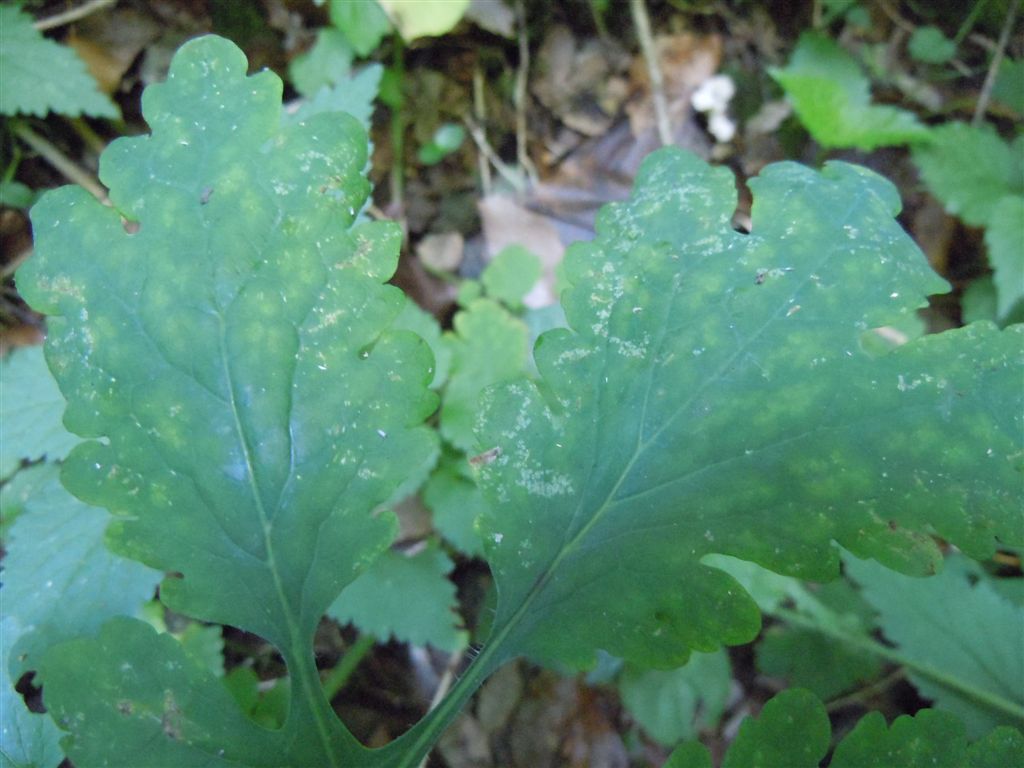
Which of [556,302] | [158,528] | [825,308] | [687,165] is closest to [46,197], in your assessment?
[158,528]

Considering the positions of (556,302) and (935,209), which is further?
(935,209)

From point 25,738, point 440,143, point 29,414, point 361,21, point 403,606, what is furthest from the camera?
point 440,143

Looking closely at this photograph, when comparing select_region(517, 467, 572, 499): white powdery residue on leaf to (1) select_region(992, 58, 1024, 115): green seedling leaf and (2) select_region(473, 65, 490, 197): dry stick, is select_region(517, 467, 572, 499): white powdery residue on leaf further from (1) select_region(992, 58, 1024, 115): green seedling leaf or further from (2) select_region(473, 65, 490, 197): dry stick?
(1) select_region(992, 58, 1024, 115): green seedling leaf

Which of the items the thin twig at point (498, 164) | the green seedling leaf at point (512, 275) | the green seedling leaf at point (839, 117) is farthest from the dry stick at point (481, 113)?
the green seedling leaf at point (839, 117)

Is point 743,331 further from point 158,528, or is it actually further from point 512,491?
point 158,528

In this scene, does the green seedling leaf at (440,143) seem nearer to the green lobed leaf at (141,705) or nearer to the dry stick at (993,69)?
the green lobed leaf at (141,705)

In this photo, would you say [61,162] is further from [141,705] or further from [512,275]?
[141,705]

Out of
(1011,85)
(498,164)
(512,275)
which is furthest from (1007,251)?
(498,164)
